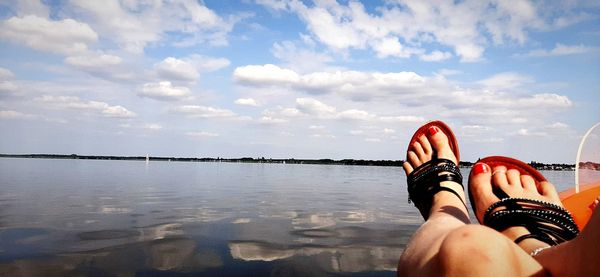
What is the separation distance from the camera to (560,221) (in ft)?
6.80

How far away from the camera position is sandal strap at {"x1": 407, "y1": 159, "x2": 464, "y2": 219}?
9.13ft

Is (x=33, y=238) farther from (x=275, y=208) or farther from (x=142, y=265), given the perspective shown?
(x=275, y=208)

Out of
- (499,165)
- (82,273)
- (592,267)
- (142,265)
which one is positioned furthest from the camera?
(499,165)

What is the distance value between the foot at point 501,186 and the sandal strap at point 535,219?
0.21 meters

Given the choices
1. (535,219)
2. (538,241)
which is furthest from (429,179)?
(538,241)

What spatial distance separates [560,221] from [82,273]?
10.7 feet

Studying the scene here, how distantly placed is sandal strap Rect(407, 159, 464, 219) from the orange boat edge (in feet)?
2.44

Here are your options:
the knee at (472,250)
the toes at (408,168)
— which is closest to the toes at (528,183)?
the toes at (408,168)

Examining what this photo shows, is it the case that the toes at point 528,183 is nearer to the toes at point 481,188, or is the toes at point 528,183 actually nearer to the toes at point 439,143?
the toes at point 481,188

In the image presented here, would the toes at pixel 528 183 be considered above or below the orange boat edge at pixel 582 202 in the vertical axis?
above

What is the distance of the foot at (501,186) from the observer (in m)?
2.67

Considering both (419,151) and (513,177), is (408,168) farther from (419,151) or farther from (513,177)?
(513,177)

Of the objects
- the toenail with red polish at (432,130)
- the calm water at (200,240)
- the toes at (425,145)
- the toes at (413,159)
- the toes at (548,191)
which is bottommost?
the calm water at (200,240)

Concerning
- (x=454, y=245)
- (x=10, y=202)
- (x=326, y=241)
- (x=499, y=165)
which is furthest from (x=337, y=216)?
(x=10, y=202)
